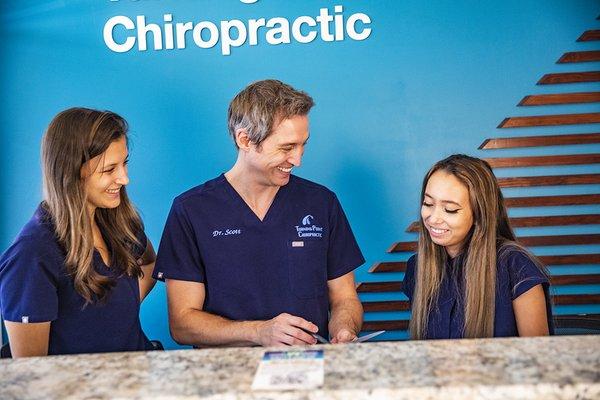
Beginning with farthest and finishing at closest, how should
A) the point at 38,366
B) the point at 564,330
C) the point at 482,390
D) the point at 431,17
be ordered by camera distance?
the point at 431,17
the point at 564,330
the point at 38,366
the point at 482,390

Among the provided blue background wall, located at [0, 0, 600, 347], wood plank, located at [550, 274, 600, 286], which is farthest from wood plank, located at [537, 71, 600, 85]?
wood plank, located at [550, 274, 600, 286]

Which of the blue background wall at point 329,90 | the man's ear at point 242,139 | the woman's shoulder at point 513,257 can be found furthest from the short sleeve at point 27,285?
the blue background wall at point 329,90

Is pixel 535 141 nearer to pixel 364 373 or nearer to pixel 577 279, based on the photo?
pixel 577 279

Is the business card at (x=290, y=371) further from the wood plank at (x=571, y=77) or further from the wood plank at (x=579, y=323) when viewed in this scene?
the wood plank at (x=571, y=77)

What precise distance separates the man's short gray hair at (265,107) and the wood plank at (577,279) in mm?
1842

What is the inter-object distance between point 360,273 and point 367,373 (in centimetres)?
216

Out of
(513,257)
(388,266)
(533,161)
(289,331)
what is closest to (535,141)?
(533,161)

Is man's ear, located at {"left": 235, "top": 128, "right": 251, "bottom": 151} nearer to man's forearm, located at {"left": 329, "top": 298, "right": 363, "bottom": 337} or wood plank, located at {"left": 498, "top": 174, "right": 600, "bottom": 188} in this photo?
man's forearm, located at {"left": 329, "top": 298, "right": 363, "bottom": 337}

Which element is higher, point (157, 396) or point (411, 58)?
point (411, 58)

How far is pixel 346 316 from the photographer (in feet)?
7.82

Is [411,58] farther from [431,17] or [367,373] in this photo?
[367,373]

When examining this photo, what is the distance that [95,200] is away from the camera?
2086 millimetres

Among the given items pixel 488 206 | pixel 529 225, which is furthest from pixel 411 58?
pixel 488 206

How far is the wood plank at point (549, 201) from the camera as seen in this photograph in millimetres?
3352
